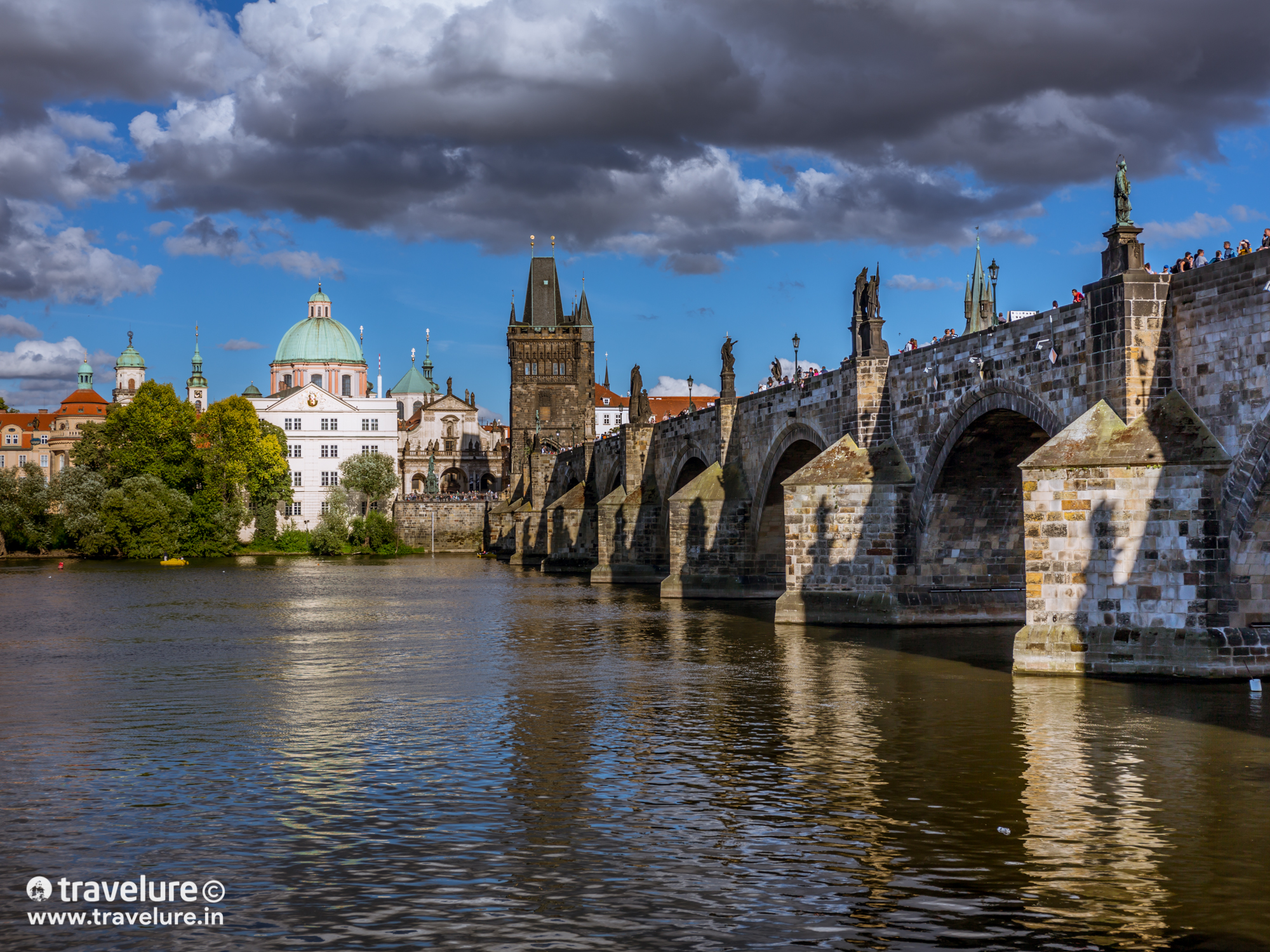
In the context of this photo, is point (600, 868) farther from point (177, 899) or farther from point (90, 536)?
point (90, 536)

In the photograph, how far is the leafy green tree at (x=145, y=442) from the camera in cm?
8812

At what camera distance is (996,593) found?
3006cm

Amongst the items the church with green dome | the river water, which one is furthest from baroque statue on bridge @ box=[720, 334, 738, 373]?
the church with green dome

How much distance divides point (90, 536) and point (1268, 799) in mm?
81633

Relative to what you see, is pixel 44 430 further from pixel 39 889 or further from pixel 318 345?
pixel 39 889

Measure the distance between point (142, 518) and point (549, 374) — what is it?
5086 centimetres

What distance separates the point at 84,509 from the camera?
83875 mm

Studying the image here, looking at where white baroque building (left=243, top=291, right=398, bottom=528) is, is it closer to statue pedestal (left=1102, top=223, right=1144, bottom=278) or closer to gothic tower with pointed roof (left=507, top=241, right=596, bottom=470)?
gothic tower with pointed roof (left=507, top=241, right=596, bottom=470)

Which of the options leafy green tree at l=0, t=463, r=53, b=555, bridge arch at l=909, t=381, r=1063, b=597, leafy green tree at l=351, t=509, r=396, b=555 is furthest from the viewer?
leafy green tree at l=351, t=509, r=396, b=555

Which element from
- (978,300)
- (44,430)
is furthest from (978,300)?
(44,430)

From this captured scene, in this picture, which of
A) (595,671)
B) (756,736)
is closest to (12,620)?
(595,671)

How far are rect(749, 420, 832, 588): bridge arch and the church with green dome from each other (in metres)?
98.0

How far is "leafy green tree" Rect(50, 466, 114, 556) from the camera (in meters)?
83.1

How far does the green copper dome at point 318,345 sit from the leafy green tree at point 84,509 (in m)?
A: 48.7
